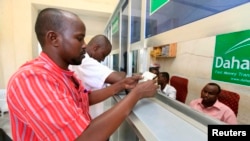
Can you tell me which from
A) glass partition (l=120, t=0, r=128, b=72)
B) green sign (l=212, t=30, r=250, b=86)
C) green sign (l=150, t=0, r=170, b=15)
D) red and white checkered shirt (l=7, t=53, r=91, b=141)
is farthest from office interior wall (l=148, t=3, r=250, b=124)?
red and white checkered shirt (l=7, t=53, r=91, b=141)

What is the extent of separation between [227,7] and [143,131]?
0.49 meters

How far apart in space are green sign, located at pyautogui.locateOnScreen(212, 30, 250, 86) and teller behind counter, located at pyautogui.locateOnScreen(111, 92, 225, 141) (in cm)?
122

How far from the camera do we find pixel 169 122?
0.73 meters

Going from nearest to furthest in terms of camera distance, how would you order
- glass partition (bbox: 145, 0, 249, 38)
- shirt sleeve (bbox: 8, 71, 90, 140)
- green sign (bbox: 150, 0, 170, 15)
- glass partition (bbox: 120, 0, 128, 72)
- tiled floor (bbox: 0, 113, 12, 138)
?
shirt sleeve (bbox: 8, 71, 90, 140), glass partition (bbox: 145, 0, 249, 38), green sign (bbox: 150, 0, 170, 15), glass partition (bbox: 120, 0, 128, 72), tiled floor (bbox: 0, 113, 12, 138)

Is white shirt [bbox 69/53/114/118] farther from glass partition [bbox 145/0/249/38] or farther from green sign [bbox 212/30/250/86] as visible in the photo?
green sign [bbox 212/30/250/86]

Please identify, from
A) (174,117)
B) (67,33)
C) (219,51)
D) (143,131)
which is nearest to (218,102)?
(219,51)

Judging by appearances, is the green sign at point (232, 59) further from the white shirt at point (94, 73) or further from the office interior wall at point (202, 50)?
the white shirt at point (94, 73)

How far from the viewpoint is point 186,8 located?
0.88 meters

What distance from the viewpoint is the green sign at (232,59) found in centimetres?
194

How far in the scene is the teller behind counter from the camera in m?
0.60

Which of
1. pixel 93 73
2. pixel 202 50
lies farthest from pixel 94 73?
pixel 202 50

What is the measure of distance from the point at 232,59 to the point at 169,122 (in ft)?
5.82

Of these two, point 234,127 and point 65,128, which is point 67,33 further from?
point 234,127

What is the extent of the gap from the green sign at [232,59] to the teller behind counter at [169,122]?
1.22 meters
